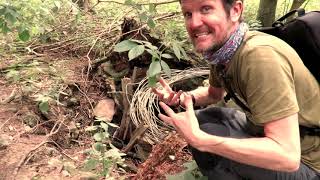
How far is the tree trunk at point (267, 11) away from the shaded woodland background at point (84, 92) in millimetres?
13

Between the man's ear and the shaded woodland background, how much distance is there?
0.38 meters

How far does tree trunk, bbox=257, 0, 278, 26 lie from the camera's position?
17.3 feet

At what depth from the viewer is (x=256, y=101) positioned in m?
1.92

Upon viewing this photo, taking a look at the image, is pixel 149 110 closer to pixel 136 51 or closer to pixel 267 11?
pixel 136 51

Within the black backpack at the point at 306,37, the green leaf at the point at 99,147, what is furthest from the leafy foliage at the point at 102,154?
the black backpack at the point at 306,37

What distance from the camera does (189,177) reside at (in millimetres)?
2643

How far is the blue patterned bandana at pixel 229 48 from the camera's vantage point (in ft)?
6.75

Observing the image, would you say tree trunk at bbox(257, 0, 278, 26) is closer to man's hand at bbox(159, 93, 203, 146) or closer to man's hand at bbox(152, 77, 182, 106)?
man's hand at bbox(152, 77, 182, 106)

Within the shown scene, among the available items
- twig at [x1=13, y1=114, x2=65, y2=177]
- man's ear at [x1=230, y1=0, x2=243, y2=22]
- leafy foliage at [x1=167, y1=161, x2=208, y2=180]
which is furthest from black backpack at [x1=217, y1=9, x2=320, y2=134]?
twig at [x1=13, y1=114, x2=65, y2=177]

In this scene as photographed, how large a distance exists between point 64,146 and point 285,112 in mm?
2297

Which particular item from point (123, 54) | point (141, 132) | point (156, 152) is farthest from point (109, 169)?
point (123, 54)

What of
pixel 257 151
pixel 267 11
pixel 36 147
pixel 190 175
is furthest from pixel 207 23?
pixel 267 11

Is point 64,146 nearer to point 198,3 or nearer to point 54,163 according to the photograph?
point 54,163

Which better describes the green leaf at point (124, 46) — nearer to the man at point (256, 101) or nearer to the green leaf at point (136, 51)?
the green leaf at point (136, 51)
